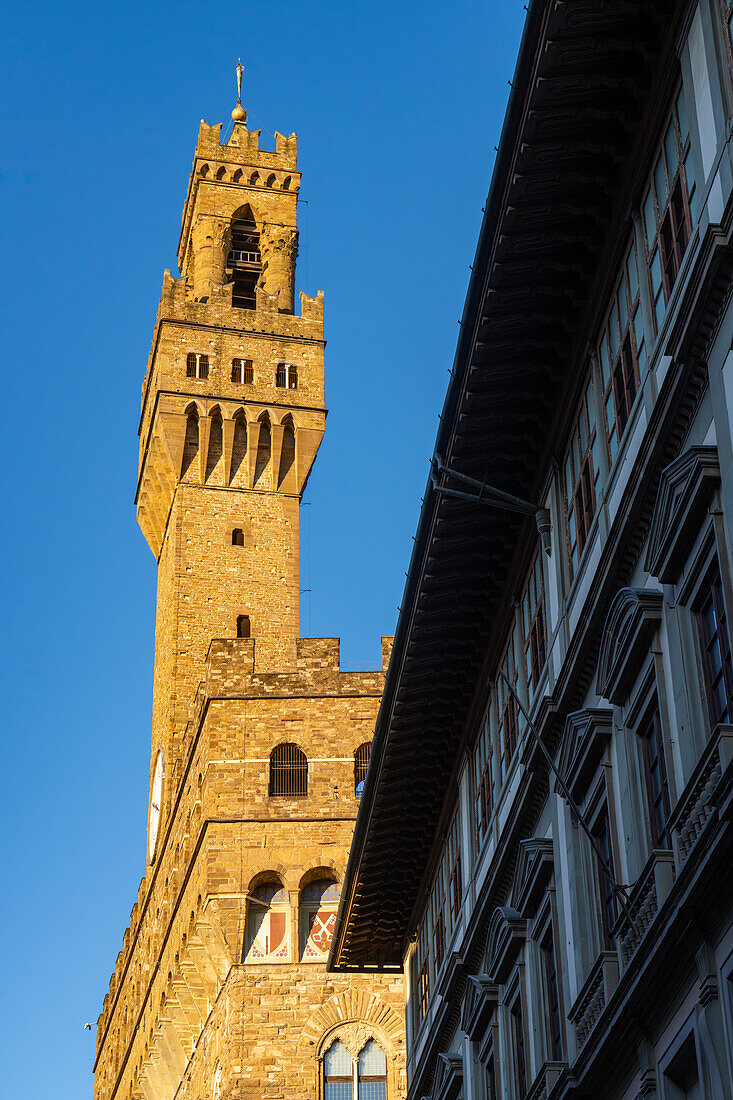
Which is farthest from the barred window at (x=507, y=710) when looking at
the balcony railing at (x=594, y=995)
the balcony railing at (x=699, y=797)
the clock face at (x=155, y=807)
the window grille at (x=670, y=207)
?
the clock face at (x=155, y=807)

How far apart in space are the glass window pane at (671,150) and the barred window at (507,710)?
764 cm

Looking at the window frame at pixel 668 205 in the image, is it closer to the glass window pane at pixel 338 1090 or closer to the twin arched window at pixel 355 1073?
the twin arched window at pixel 355 1073

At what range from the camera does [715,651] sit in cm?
1421

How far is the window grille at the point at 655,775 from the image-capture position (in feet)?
50.5

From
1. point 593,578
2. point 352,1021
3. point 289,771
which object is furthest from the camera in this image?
point 289,771

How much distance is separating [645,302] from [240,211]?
5208 centimetres

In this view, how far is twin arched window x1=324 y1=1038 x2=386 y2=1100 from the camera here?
41.0 metres

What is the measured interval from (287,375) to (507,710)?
40.7 m

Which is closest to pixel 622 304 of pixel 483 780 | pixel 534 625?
pixel 534 625

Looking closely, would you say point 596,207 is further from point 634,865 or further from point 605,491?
point 634,865

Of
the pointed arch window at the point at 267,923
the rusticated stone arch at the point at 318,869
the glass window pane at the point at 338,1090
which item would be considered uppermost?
the rusticated stone arch at the point at 318,869

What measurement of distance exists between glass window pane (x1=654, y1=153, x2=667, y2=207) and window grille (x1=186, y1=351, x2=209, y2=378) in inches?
1801

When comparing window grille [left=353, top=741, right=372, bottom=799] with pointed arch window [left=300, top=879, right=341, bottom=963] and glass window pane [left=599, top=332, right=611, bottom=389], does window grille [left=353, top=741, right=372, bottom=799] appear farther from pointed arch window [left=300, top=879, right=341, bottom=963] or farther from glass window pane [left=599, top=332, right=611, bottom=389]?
glass window pane [left=599, top=332, right=611, bottom=389]

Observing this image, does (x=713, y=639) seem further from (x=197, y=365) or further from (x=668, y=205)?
(x=197, y=365)
